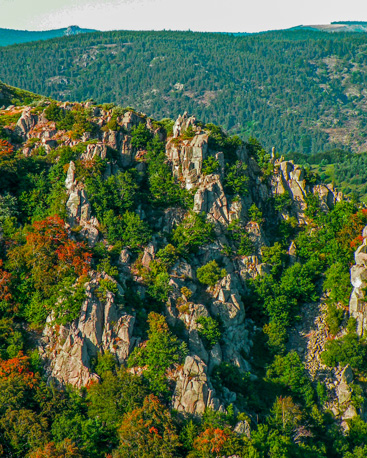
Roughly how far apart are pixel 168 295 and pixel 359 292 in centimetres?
3148

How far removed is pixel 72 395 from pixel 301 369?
3475 centimetres

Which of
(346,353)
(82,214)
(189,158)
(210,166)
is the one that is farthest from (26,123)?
(346,353)

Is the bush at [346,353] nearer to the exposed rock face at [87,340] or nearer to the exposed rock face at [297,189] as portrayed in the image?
the exposed rock face at [297,189]

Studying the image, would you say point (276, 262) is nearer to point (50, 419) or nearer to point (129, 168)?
point (129, 168)

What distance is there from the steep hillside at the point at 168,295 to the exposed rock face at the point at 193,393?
21cm

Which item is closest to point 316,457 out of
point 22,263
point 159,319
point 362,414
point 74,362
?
point 362,414

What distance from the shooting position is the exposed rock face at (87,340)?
87562mm

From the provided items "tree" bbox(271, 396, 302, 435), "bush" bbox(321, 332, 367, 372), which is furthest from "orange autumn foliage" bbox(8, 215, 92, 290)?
"bush" bbox(321, 332, 367, 372)

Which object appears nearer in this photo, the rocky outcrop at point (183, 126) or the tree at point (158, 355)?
the tree at point (158, 355)

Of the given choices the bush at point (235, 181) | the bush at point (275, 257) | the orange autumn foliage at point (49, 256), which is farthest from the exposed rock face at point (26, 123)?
the bush at point (275, 257)

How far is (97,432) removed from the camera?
3219 inches

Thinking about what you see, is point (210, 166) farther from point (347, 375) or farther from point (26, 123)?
point (347, 375)

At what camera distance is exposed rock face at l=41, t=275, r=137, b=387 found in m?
87.6

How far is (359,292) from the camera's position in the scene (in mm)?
104875
